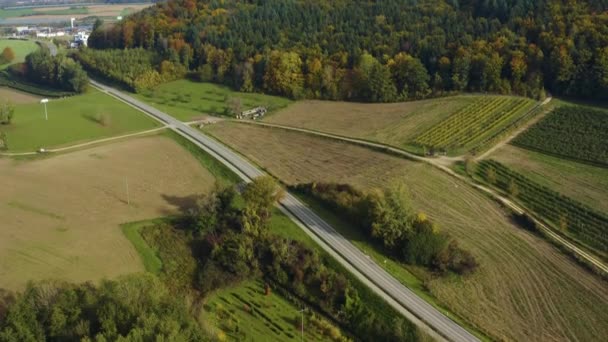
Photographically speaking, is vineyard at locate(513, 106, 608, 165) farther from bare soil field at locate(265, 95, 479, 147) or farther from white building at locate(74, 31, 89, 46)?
white building at locate(74, 31, 89, 46)

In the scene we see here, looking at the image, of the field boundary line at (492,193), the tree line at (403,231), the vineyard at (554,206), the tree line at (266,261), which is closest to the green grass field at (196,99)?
the field boundary line at (492,193)

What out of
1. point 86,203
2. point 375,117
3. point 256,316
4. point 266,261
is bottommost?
point 256,316

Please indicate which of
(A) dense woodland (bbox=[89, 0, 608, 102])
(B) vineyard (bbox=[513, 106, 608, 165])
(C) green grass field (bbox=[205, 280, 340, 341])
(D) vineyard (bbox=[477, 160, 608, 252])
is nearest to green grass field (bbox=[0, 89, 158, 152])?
(A) dense woodland (bbox=[89, 0, 608, 102])

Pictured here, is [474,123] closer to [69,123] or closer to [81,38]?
[69,123]

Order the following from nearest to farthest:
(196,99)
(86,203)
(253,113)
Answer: (86,203), (253,113), (196,99)

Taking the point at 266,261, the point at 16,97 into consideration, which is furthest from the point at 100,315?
the point at 16,97

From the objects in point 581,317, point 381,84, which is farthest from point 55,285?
point 381,84

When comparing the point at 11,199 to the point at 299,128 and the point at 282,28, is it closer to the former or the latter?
the point at 299,128

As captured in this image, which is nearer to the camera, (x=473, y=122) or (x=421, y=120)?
(x=473, y=122)
